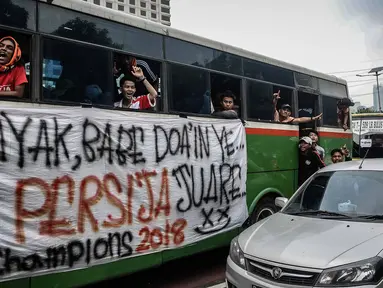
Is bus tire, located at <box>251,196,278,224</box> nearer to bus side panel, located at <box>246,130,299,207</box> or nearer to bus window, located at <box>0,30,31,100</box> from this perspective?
bus side panel, located at <box>246,130,299,207</box>

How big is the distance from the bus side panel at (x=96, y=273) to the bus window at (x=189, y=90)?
194 cm

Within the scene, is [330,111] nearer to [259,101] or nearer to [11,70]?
[259,101]

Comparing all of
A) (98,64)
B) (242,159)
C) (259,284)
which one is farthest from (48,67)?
(242,159)

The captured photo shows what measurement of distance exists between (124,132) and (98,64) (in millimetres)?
806

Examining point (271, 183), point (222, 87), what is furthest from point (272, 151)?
point (222, 87)

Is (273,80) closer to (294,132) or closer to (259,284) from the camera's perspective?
(294,132)

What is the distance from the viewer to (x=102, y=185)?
460 cm

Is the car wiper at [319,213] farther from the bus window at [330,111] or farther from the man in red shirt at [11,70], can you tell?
the bus window at [330,111]

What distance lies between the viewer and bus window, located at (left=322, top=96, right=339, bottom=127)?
361 inches

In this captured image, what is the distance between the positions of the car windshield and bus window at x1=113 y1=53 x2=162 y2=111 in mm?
2092

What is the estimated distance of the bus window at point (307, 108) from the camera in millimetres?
8352

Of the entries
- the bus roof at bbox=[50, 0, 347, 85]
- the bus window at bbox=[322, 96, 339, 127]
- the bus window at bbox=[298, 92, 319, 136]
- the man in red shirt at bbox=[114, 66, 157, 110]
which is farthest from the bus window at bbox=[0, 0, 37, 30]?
the bus window at bbox=[322, 96, 339, 127]

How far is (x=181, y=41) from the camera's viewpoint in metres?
5.91

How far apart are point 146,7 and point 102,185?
8975 cm
